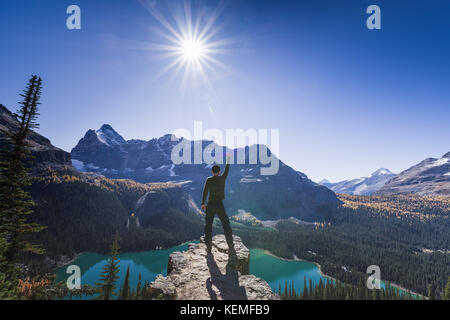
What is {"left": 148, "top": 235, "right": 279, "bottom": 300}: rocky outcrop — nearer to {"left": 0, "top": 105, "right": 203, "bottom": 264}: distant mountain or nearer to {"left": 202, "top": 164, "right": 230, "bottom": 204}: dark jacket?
{"left": 202, "top": 164, "right": 230, "bottom": 204}: dark jacket

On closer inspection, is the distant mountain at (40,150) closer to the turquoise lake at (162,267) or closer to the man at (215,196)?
the turquoise lake at (162,267)

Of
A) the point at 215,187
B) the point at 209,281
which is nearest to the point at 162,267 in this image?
the point at 209,281

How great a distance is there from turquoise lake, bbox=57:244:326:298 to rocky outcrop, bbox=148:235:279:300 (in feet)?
311

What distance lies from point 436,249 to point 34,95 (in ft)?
1047

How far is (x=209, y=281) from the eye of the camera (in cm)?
690

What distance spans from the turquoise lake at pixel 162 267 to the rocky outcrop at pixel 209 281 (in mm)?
94658

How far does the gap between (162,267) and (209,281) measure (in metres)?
116

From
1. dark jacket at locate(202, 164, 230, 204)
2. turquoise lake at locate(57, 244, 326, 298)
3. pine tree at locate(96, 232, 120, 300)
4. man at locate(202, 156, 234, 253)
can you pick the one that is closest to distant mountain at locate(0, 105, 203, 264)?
turquoise lake at locate(57, 244, 326, 298)

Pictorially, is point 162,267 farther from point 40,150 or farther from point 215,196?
point 40,150

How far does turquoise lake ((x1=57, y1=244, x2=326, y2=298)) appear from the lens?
90.1m

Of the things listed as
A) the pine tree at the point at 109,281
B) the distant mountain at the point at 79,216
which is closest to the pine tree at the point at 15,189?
the pine tree at the point at 109,281
